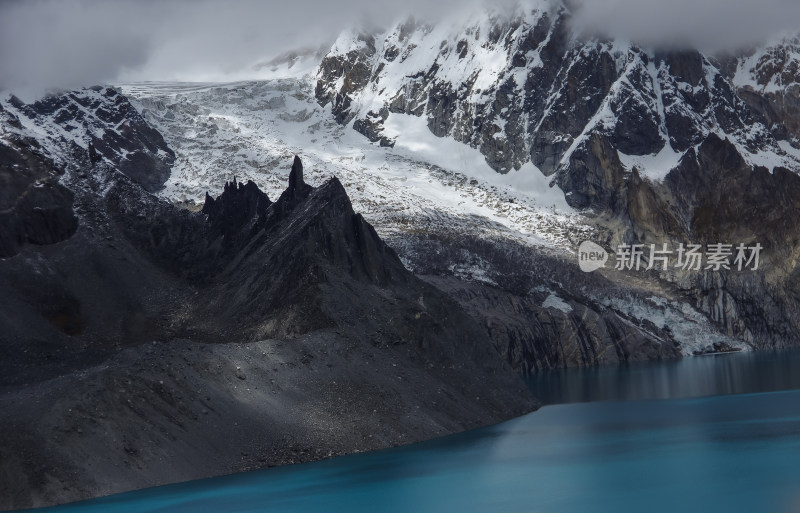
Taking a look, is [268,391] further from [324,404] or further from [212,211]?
[212,211]

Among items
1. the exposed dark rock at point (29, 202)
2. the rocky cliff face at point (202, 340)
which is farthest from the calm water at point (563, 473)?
the exposed dark rock at point (29, 202)

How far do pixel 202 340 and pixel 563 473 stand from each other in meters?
47.8

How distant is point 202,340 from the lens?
108812 millimetres

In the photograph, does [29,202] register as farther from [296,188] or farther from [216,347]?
[216,347]

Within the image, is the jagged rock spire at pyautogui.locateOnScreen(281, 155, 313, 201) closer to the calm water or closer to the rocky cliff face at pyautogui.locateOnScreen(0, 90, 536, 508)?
the rocky cliff face at pyautogui.locateOnScreen(0, 90, 536, 508)

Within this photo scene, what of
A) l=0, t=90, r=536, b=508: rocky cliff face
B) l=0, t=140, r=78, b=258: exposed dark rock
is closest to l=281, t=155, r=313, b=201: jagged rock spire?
l=0, t=90, r=536, b=508: rocky cliff face

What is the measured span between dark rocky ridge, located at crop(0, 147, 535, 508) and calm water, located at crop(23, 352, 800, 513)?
3.26 meters

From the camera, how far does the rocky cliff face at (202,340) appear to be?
244ft

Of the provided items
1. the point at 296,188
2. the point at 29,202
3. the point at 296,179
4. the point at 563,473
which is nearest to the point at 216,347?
the point at 563,473

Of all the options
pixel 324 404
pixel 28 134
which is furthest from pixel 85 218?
pixel 324 404

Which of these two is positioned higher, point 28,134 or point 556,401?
point 28,134

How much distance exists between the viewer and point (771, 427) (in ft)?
290

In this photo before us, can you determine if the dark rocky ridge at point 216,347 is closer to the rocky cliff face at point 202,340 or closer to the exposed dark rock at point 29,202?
the rocky cliff face at point 202,340

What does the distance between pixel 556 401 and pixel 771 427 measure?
42.1 meters
